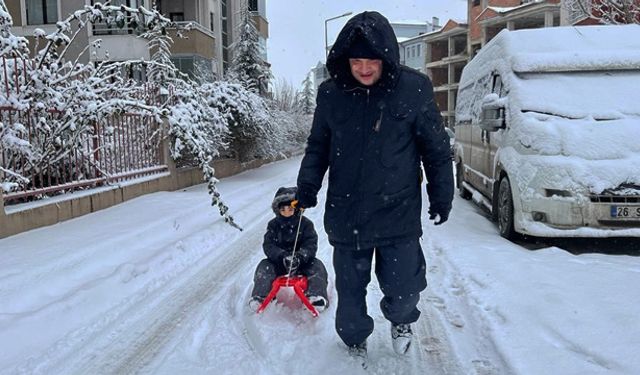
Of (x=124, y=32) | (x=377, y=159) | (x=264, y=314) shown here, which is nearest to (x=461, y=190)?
(x=264, y=314)

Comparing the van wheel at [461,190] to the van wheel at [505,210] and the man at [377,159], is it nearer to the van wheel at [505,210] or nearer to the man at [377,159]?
the van wheel at [505,210]

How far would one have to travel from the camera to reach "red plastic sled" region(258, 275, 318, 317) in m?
4.05

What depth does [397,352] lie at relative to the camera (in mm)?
3314

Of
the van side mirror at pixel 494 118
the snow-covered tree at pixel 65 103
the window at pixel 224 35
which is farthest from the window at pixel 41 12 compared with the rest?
the van side mirror at pixel 494 118

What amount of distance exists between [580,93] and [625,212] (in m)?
1.55

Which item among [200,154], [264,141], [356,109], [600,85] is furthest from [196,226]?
[264,141]

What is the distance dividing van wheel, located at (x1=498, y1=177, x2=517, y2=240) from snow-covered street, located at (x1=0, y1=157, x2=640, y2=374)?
0.59 ft

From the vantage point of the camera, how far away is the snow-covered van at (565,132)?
5641mm

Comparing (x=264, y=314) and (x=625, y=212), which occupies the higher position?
(x=625, y=212)

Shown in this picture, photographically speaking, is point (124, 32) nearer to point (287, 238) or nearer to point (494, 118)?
point (494, 118)

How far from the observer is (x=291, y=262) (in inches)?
166

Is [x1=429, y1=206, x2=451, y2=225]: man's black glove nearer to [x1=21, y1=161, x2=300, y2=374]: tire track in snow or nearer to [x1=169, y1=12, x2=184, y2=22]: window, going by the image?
[x1=21, y1=161, x2=300, y2=374]: tire track in snow

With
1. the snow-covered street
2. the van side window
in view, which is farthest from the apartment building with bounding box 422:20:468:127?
the snow-covered street

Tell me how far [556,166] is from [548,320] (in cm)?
246
